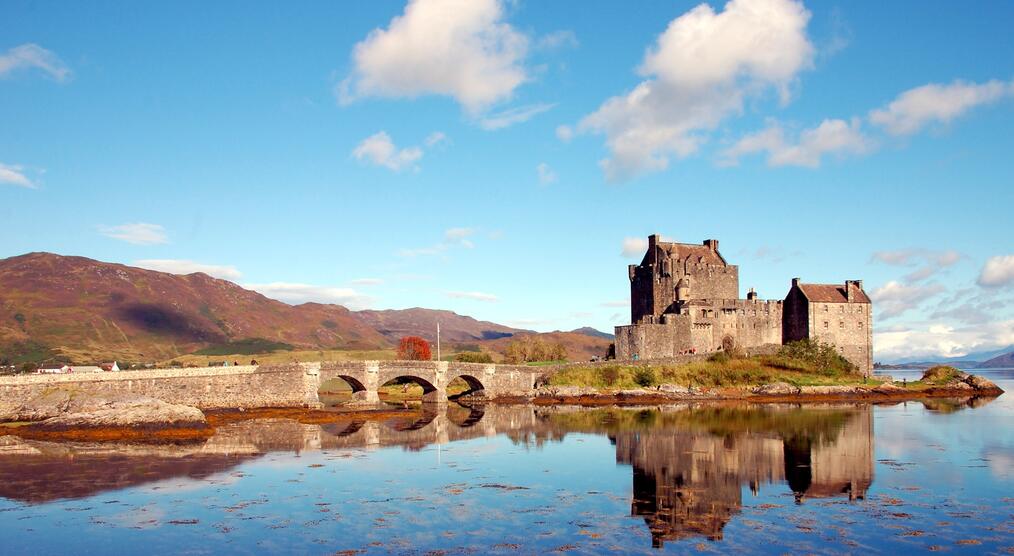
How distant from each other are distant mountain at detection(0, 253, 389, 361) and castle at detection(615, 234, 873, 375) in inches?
3393

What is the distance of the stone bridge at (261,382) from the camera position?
152 feet

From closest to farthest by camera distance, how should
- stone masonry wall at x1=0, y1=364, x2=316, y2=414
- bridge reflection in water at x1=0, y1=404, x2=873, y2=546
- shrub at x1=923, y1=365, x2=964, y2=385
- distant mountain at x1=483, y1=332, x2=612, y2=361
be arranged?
bridge reflection in water at x1=0, y1=404, x2=873, y2=546, stone masonry wall at x1=0, y1=364, x2=316, y2=414, shrub at x1=923, y1=365, x2=964, y2=385, distant mountain at x1=483, y1=332, x2=612, y2=361

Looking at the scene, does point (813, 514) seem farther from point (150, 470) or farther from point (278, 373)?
point (278, 373)

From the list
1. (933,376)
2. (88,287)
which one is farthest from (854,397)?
(88,287)

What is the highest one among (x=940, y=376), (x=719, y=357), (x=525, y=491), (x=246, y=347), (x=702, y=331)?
(x=702, y=331)

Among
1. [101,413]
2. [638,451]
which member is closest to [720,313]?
[638,451]

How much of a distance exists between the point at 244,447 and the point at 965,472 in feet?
99.3

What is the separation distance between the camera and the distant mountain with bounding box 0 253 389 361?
12888cm

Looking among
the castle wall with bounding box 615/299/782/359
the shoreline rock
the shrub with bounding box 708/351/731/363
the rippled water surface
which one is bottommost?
the rippled water surface

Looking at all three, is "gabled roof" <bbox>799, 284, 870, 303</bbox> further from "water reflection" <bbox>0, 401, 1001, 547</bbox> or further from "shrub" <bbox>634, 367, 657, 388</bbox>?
"water reflection" <bbox>0, 401, 1001, 547</bbox>

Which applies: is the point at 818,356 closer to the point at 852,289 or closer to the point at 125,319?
the point at 852,289

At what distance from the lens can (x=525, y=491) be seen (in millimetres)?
26766

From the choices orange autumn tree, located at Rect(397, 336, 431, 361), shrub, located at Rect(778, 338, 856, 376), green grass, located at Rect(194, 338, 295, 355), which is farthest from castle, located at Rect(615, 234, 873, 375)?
green grass, located at Rect(194, 338, 295, 355)

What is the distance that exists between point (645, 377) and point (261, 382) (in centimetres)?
3061
